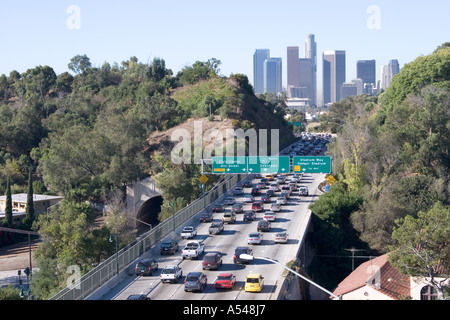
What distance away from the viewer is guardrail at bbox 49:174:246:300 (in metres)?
24.3

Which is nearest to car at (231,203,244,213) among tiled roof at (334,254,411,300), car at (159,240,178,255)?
car at (159,240,178,255)

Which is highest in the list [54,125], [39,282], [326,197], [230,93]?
[230,93]

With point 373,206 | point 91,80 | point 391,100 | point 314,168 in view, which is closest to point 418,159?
point 373,206

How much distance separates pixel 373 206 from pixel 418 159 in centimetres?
1488

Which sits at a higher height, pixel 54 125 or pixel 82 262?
pixel 54 125

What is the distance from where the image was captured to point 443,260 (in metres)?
28.1

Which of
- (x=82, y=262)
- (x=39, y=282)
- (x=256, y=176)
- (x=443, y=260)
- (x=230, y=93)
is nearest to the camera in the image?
(x=443, y=260)

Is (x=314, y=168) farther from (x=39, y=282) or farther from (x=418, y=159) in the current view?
(x=39, y=282)

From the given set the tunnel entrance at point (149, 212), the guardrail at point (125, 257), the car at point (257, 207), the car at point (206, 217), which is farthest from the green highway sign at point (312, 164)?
the tunnel entrance at point (149, 212)

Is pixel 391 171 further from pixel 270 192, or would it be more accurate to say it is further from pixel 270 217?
pixel 270 217

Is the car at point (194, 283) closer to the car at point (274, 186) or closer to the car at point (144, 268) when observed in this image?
the car at point (144, 268)

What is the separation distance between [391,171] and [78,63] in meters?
90.3

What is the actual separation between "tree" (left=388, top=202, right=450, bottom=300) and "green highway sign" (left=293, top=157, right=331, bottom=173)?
50.5 ft

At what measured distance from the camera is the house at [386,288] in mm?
27172
